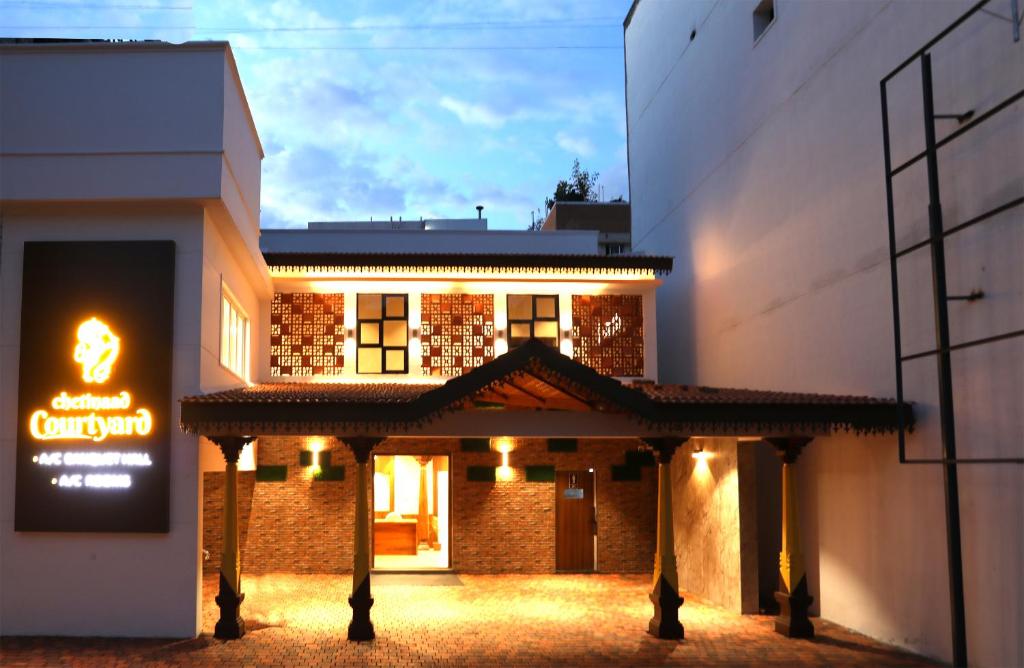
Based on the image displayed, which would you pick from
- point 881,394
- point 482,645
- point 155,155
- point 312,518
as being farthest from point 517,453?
point 155,155

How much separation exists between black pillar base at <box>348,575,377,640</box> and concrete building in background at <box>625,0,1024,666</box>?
5398mm

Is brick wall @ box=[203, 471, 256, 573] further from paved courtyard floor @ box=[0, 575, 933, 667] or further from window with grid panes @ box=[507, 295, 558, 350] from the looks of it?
window with grid panes @ box=[507, 295, 558, 350]

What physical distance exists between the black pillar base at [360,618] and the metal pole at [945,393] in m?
6.75

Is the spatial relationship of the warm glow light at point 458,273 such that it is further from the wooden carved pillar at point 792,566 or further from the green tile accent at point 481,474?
the wooden carved pillar at point 792,566

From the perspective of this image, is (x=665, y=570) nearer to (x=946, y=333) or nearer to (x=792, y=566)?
(x=792, y=566)

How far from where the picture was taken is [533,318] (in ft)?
55.5

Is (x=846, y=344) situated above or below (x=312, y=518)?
above

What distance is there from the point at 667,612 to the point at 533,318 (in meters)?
6.86

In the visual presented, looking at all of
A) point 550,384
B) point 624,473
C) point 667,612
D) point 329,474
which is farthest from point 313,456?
point 667,612

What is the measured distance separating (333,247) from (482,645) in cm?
1246

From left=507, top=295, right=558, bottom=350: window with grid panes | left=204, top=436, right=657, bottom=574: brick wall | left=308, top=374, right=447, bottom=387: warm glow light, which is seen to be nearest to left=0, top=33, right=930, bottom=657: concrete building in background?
left=308, top=374, right=447, bottom=387: warm glow light

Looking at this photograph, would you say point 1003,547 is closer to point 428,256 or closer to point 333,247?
point 428,256

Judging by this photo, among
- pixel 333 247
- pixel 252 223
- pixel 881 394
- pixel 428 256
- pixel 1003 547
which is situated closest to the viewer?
pixel 1003 547

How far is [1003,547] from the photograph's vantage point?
909 cm
